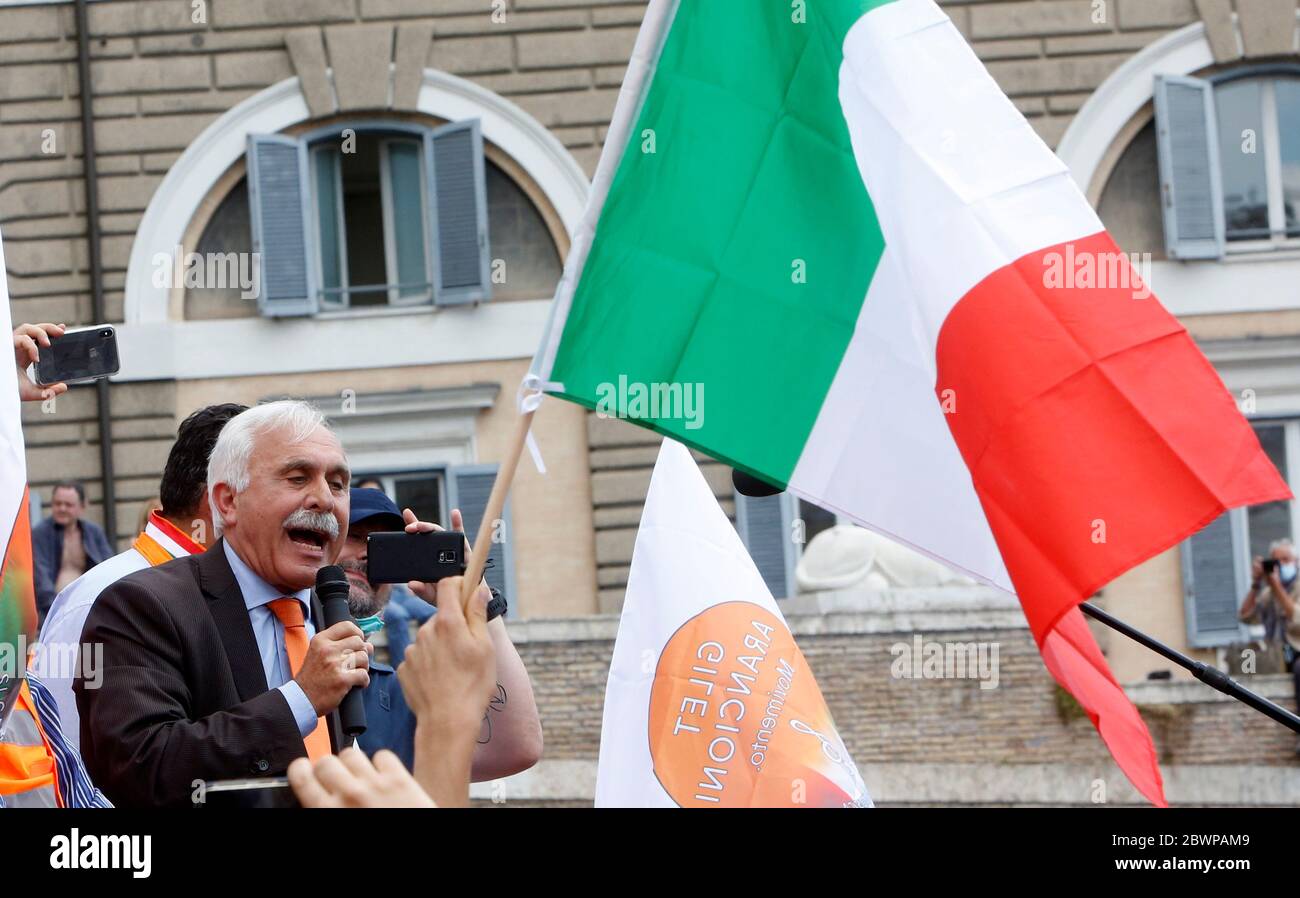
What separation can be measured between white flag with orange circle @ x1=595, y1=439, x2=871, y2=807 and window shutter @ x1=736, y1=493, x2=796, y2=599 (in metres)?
11.1

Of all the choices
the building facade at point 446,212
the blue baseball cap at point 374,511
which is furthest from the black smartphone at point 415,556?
the building facade at point 446,212

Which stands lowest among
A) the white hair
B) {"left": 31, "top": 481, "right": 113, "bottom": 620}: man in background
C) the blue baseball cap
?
the blue baseball cap

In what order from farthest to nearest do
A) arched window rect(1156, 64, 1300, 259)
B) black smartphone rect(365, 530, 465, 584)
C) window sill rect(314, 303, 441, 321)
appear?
window sill rect(314, 303, 441, 321), arched window rect(1156, 64, 1300, 259), black smartphone rect(365, 530, 465, 584)

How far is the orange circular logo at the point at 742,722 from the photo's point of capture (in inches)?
189

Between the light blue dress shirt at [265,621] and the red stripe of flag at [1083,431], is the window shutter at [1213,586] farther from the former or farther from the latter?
the light blue dress shirt at [265,621]

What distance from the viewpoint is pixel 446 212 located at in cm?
1680

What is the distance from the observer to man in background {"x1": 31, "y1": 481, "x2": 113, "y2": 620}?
10.5 metres

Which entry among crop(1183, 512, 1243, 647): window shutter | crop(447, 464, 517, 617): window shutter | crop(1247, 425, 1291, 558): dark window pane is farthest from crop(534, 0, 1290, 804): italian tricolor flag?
crop(1247, 425, 1291, 558): dark window pane

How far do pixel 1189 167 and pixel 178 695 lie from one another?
573 inches

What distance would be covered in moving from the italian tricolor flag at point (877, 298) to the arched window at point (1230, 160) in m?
13.4

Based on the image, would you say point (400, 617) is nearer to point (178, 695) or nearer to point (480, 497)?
point (480, 497)

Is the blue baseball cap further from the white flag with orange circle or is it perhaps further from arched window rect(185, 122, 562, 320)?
arched window rect(185, 122, 562, 320)
